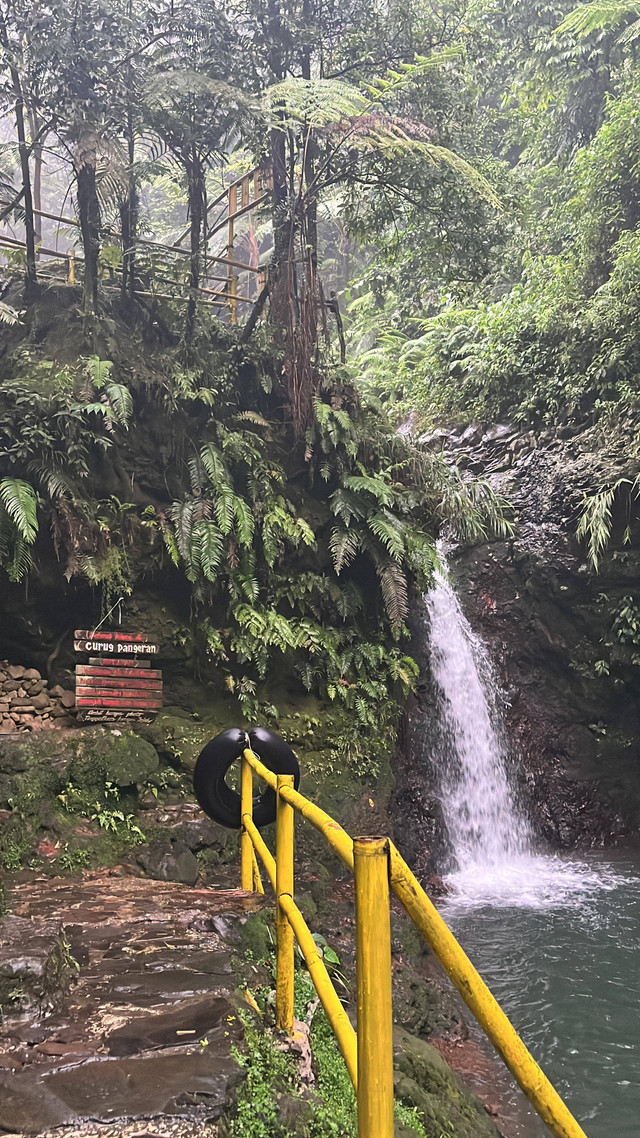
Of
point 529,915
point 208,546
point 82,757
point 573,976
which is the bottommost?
point 573,976

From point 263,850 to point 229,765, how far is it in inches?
30.2

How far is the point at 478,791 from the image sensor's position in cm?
961

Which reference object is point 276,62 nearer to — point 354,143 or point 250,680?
point 354,143

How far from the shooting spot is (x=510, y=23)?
56.0 feet

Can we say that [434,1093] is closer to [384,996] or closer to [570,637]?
[384,996]

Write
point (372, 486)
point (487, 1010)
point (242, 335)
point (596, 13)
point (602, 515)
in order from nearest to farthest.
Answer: point (487, 1010) → point (372, 486) → point (242, 335) → point (602, 515) → point (596, 13)

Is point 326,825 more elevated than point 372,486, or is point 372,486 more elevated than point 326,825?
point 372,486

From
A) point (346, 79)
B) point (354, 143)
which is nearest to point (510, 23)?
point (346, 79)

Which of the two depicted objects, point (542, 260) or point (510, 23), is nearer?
point (542, 260)

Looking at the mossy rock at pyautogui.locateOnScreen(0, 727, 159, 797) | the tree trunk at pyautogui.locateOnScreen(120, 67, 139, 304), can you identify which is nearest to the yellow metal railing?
the mossy rock at pyautogui.locateOnScreen(0, 727, 159, 797)

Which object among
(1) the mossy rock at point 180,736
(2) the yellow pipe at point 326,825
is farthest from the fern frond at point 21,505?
(2) the yellow pipe at point 326,825

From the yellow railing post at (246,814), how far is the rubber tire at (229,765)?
0.31 ft

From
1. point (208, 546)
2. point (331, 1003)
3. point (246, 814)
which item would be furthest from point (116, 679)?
point (331, 1003)

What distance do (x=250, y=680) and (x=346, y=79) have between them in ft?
26.8
